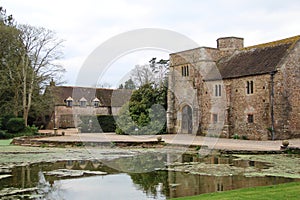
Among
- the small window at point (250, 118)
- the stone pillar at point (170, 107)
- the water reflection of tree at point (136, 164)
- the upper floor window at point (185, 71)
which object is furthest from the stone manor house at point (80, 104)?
the water reflection of tree at point (136, 164)

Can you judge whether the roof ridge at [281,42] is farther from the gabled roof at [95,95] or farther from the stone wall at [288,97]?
the gabled roof at [95,95]

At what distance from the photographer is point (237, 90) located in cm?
2952

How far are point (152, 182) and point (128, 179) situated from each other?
1.08m

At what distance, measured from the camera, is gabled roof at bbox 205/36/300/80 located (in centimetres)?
2711

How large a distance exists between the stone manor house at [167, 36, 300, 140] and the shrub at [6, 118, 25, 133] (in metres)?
14.0

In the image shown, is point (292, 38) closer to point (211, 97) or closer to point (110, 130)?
point (211, 97)

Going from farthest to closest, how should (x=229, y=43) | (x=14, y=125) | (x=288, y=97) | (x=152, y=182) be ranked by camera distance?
1. (x=229, y=43)
2. (x=14, y=125)
3. (x=288, y=97)
4. (x=152, y=182)

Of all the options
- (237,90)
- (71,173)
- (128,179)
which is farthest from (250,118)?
(71,173)

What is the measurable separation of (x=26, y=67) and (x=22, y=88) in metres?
2.42

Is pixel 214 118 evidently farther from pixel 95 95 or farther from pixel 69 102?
pixel 69 102

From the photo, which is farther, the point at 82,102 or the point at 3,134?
the point at 82,102

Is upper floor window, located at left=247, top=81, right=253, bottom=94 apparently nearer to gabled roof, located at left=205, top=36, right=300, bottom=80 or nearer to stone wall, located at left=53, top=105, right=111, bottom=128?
gabled roof, located at left=205, top=36, right=300, bottom=80

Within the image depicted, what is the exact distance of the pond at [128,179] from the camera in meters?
9.84

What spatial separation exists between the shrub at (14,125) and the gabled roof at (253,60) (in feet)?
57.8
